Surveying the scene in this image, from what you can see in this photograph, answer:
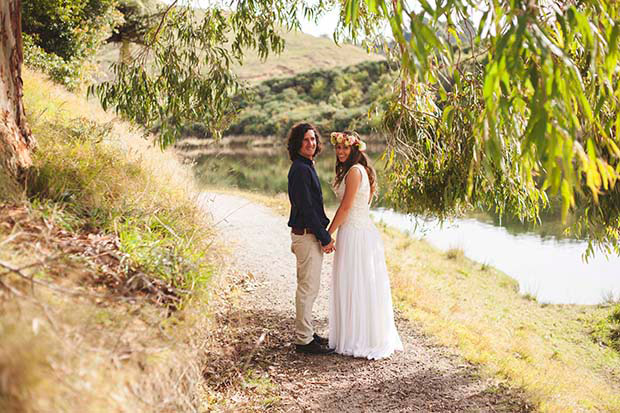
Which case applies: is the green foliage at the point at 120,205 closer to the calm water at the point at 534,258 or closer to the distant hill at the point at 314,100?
the calm water at the point at 534,258

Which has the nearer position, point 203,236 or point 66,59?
point 203,236

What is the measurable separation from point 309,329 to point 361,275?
70 cm

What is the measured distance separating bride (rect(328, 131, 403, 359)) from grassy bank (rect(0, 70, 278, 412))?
1.04 meters

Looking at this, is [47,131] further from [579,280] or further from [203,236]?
[579,280]

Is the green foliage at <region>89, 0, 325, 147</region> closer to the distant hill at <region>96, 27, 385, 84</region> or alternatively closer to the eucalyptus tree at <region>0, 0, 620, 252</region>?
the eucalyptus tree at <region>0, 0, 620, 252</region>

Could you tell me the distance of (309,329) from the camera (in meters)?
4.55

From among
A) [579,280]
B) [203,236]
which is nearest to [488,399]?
[203,236]

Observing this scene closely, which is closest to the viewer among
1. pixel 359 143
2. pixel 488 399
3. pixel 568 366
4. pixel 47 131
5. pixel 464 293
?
pixel 488 399

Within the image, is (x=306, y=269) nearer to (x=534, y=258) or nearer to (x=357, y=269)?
(x=357, y=269)

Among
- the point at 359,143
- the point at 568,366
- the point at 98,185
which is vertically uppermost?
the point at 359,143

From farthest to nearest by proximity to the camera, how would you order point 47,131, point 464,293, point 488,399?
point 464,293
point 47,131
point 488,399

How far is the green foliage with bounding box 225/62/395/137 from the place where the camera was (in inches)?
1815

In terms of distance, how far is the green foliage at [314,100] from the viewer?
46.1 meters

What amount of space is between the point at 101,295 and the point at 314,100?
5536cm
